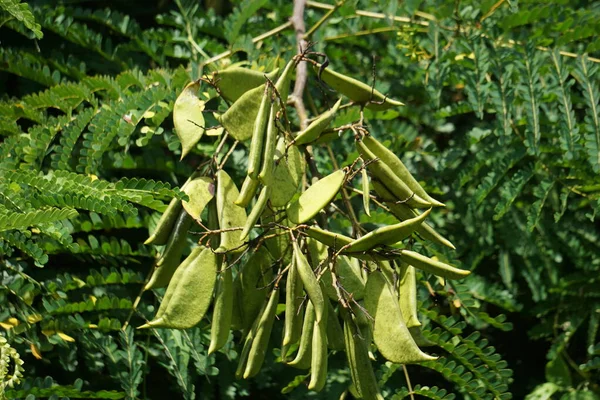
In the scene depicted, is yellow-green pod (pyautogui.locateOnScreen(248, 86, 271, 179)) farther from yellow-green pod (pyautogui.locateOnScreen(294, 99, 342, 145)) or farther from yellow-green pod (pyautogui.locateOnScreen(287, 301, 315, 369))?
yellow-green pod (pyautogui.locateOnScreen(287, 301, 315, 369))

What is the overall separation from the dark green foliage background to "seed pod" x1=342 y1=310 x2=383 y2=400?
0.33 m

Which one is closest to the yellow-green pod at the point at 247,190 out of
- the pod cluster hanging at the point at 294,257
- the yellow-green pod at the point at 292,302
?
the pod cluster hanging at the point at 294,257

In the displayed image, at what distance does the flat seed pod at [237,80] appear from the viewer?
125 cm

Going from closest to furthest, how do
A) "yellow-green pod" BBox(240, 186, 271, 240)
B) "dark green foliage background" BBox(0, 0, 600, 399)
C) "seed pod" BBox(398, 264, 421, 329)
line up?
"yellow-green pod" BBox(240, 186, 271, 240), "seed pod" BBox(398, 264, 421, 329), "dark green foliage background" BBox(0, 0, 600, 399)

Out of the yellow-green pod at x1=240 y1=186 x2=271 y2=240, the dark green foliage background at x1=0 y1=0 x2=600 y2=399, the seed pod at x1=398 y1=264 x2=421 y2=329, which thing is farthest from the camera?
the dark green foliage background at x1=0 y1=0 x2=600 y2=399

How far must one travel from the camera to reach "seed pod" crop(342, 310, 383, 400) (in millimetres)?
1117

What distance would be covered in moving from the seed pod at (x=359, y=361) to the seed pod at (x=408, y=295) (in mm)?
75

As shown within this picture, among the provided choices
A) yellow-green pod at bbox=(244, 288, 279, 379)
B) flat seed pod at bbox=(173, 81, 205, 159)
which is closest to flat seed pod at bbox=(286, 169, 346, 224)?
yellow-green pod at bbox=(244, 288, 279, 379)

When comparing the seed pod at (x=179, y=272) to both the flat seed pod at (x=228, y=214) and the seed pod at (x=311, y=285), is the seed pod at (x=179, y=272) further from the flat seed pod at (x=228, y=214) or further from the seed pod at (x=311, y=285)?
the seed pod at (x=311, y=285)

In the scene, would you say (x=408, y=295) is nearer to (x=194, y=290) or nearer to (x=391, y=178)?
(x=391, y=178)

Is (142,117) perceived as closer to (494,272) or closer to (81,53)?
(81,53)

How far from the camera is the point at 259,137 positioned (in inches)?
43.2

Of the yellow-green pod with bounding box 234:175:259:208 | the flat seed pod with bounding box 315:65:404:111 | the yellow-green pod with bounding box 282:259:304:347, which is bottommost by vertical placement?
the yellow-green pod with bounding box 282:259:304:347

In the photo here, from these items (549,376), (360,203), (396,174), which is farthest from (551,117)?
(396,174)
